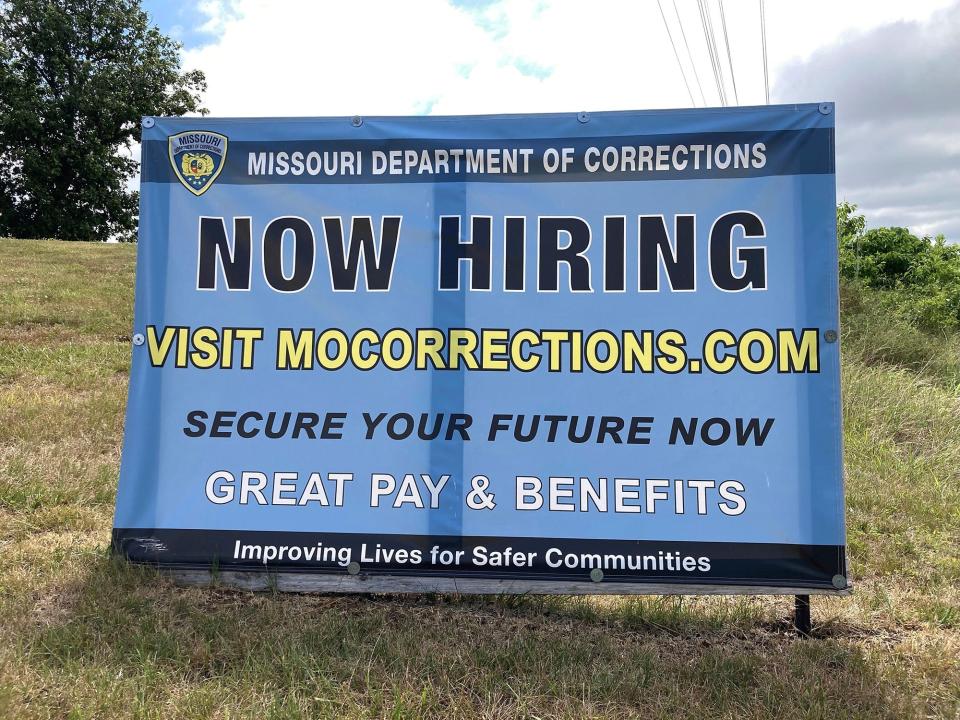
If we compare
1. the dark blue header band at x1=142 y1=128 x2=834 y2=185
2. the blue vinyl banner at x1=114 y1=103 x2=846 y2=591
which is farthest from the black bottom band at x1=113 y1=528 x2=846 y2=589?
the dark blue header band at x1=142 y1=128 x2=834 y2=185

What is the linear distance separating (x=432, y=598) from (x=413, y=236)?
5.48ft

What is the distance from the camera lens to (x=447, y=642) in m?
3.17

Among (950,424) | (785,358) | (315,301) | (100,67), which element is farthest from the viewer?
(100,67)

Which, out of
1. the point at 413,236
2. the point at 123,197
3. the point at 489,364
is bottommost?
the point at 489,364

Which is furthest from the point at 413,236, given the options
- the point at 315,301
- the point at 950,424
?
the point at 950,424

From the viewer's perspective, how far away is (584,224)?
3535 millimetres

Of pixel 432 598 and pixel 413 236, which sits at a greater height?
pixel 413 236

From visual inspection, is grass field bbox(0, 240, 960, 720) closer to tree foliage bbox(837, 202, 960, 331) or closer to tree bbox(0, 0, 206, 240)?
tree foliage bbox(837, 202, 960, 331)

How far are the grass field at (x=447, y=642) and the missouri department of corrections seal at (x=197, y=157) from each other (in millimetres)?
1816

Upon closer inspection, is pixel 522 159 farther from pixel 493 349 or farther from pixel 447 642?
pixel 447 642

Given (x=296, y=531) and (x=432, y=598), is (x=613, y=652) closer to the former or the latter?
(x=432, y=598)

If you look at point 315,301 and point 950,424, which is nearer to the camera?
point 315,301

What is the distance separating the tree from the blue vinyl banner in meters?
31.7

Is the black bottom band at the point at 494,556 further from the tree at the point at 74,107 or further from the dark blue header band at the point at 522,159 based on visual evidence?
the tree at the point at 74,107
